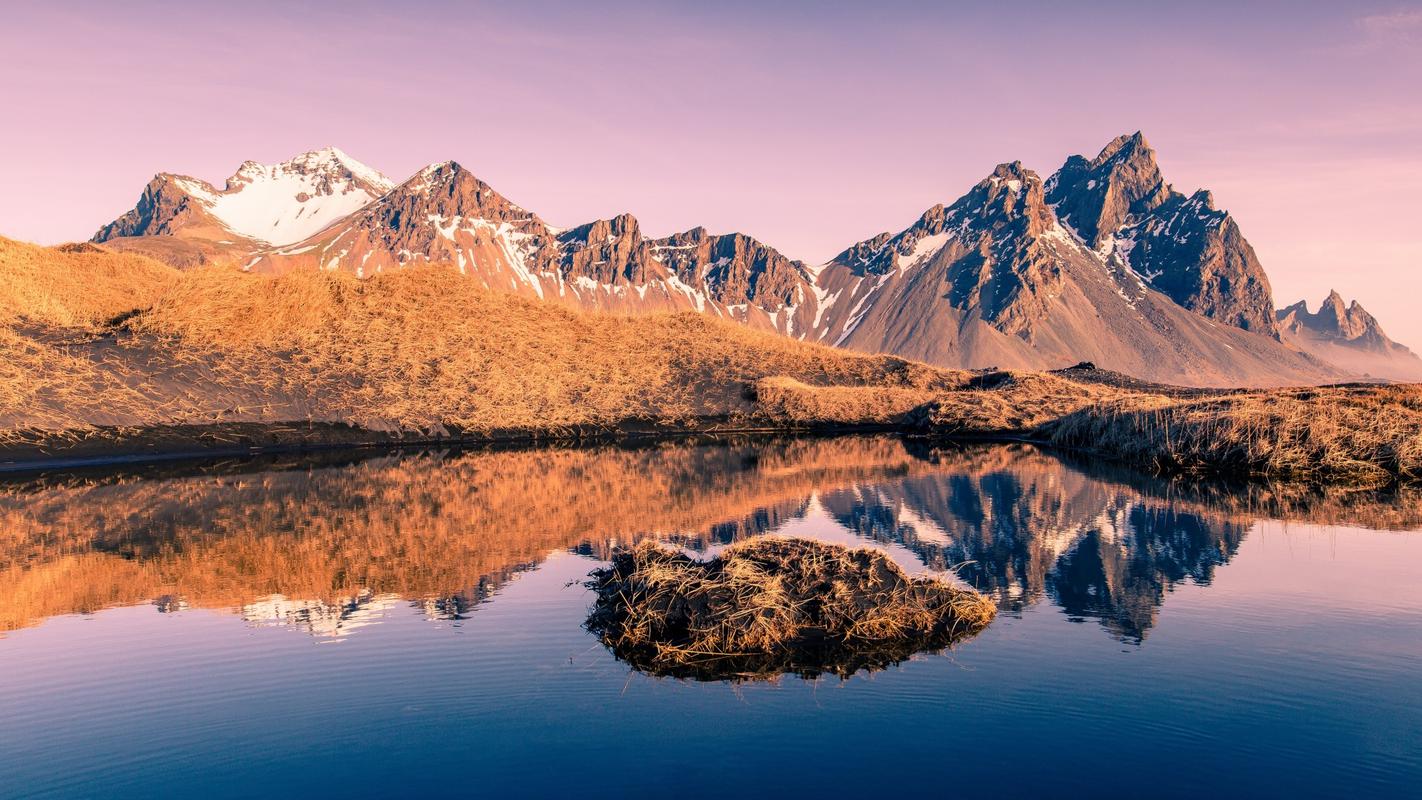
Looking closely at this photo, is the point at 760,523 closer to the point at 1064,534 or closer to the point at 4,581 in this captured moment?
the point at 1064,534

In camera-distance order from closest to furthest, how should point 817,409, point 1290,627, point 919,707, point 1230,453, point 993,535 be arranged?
point 919,707 → point 1290,627 → point 993,535 → point 1230,453 → point 817,409

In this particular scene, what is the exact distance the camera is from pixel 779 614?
15.2m

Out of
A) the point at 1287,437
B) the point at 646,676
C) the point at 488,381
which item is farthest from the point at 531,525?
the point at 488,381

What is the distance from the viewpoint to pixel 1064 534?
2489 cm

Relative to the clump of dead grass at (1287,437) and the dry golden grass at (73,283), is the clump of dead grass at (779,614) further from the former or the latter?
the dry golden grass at (73,283)

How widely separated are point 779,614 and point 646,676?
8.82ft

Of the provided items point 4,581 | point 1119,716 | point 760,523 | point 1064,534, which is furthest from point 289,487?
point 1119,716

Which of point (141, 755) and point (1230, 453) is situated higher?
point (1230, 453)

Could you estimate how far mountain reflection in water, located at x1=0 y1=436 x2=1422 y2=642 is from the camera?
61.7ft

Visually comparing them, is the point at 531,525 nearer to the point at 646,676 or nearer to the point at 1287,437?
the point at 646,676

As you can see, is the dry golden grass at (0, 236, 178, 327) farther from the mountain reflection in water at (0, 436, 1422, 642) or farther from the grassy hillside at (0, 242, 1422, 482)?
the mountain reflection in water at (0, 436, 1422, 642)

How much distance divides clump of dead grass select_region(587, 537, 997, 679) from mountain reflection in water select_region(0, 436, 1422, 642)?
7.80 feet

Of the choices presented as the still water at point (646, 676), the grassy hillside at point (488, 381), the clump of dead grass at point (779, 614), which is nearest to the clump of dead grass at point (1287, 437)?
the grassy hillside at point (488, 381)

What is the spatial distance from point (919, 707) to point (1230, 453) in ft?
115
